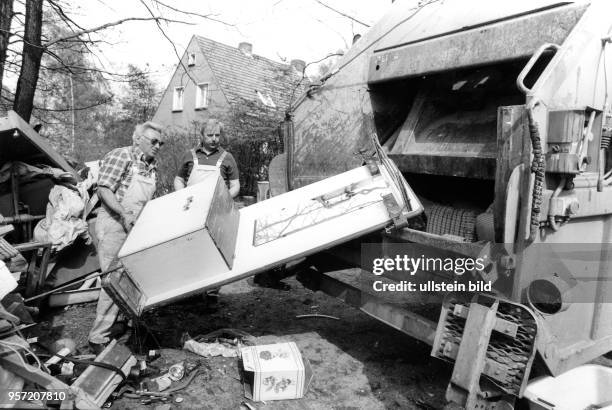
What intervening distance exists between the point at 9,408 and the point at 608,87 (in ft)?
8.74

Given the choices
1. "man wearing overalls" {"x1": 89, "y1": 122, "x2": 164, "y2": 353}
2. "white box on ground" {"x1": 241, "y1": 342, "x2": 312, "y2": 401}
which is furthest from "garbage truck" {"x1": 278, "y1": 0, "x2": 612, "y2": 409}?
"man wearing overalls" {"x1": 89, "y1": 122, "x2": 164, "y2": 353}

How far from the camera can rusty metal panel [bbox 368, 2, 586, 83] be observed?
197 cm

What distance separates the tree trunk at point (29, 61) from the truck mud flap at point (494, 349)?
14.6 feet

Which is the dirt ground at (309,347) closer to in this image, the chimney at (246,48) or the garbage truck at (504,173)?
the garbage truck at (504,173)

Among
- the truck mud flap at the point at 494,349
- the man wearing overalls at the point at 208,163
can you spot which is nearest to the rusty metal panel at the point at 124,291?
the man wearing overalls at the point at 208,163

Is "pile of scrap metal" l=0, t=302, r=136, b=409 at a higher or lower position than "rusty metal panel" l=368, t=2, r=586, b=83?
lower

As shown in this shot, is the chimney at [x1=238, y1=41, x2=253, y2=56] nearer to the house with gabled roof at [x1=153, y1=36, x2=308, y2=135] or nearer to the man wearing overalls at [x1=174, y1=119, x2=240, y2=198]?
the house with gabled roof at [x1=153, y1=36, x2=308, y2=135]

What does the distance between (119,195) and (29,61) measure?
8.25ft

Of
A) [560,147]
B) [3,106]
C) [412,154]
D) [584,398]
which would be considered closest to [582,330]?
[584,398]

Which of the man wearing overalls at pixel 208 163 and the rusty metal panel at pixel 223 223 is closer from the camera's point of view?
the rusty metal panel at pixel 223 223

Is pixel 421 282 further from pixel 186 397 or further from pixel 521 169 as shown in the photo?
pixel 186 397

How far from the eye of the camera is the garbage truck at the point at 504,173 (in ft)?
5.41

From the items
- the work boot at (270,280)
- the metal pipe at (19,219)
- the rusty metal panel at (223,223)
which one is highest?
the rusty metal panel at (223,223)

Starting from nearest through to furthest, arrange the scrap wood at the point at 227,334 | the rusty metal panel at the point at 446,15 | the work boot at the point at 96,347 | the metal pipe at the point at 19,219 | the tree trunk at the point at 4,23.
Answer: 1. the rusty metal panel at the point at 446,15
2. the work boot at the point at 96,347
3. the scrap wood at the point at 227,334
4. the metal pipe at the point at 19,219
5. the tree trunk at the point at 4,23
